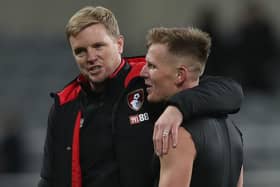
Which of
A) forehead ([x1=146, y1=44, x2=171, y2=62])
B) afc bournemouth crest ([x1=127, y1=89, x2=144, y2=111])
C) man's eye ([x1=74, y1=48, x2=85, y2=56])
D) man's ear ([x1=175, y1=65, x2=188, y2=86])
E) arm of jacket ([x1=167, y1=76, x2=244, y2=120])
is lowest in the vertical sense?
afc bournemouth crest ([x1=127, y1=89, x2=144, y2=111])

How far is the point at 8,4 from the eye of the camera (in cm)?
1539

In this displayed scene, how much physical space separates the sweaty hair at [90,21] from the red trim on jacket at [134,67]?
18 cm

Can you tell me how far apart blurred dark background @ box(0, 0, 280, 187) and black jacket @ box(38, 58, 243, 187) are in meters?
4.62

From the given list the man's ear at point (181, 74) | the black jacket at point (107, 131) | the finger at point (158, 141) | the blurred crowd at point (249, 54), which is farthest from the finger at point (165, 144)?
the blurred crowd at point (249, 54)

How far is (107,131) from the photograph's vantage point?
4.59 metres

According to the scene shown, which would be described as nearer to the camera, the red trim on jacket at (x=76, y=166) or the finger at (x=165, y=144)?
the finger at (x=165, y=144)

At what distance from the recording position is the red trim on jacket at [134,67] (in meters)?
4.69

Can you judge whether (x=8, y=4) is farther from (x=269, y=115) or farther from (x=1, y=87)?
(x=269, y=115)

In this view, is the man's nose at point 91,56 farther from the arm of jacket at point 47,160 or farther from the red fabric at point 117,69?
the arm of jacket at point 47,160

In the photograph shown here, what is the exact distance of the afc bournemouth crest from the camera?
4613mm

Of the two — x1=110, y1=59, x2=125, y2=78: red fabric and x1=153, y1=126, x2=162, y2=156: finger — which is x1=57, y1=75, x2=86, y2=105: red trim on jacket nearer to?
x1=110, y1=59, x2=125, y2=78: red fabric

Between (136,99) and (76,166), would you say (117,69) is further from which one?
(76,166)

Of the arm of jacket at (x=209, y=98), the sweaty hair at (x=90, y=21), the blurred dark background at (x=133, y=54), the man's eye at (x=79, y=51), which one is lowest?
the blurred dark background at (x=133, y=54)

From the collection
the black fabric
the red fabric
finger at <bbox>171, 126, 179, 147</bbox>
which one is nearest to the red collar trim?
the red fabric
